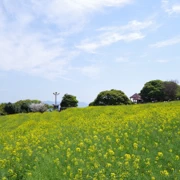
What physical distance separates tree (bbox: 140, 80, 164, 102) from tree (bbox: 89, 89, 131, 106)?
5.81 m

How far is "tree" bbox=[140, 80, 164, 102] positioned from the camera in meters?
66.8

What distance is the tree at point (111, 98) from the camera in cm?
6406

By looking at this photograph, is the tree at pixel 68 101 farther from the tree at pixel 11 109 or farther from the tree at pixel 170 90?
the tree at pixel 170 90

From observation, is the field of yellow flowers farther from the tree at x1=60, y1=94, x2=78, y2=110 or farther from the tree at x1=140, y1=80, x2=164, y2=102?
the tree at x1=60, y1=94, x2=78, y2=110

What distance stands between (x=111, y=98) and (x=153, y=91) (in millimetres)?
10115

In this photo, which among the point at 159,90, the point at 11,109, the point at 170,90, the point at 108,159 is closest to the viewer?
the point at 108,159

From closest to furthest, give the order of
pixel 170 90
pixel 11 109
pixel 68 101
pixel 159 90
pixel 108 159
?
pixel 108 159, pixel 11 109, pixel 170 90, pixel 159 90, pixel 68 101

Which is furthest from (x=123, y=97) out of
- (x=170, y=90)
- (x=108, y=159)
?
(x=108, y=159)

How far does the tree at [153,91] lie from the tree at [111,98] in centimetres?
581

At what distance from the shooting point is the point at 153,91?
67.0m

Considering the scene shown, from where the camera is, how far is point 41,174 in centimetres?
856

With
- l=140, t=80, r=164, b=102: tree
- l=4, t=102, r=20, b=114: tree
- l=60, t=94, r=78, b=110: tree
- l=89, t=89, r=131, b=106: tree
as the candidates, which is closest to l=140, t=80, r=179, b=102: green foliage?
l=140, t=80, r=164, b=102: tree

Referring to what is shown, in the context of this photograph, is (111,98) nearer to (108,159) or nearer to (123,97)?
(123,97)

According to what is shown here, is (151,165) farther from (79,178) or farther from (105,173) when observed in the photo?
(79,178)
